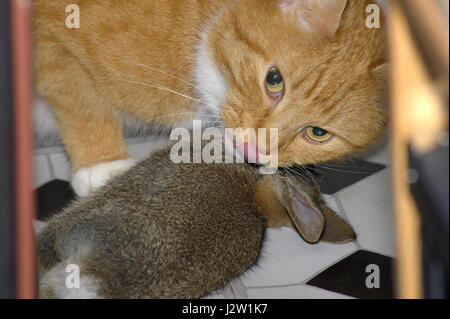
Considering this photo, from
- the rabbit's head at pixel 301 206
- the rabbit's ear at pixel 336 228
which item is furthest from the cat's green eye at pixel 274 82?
the rabbit's ear at pixel 336 228

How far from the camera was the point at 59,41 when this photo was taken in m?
1.83

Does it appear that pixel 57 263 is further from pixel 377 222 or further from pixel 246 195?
pixel 377 222

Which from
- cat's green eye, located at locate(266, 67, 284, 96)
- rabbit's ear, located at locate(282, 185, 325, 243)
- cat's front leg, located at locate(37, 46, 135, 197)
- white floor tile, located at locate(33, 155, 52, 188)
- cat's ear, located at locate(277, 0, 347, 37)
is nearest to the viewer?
cat's ear, located at locate(277, 0, 347, 37)

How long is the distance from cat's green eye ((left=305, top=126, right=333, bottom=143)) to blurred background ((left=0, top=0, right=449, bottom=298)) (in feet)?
3.18

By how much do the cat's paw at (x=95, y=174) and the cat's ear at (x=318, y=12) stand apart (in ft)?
2.37

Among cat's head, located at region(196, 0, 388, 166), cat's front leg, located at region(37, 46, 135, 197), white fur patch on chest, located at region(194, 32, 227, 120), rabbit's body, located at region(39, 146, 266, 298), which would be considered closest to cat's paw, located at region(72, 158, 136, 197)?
cat's front leg, located at region(37, 46, 135, 197)

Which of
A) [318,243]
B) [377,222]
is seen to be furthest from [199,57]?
[377,222]

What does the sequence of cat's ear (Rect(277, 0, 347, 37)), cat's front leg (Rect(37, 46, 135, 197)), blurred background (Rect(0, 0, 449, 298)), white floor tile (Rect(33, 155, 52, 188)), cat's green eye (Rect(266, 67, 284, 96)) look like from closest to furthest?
blurred background (Rect(0, 0, 449, 298)) < cat's ear (Rect(277, 0, 347, 37)) < cat's green eye (Rect(266, 67, 284, 96)) < cat's front leg (Rect(37, 46, 135, 197)) < white floor tile (Rect(33, 155, 52, 188))

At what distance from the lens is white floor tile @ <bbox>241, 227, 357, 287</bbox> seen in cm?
177

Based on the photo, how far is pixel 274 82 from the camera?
1647 mm

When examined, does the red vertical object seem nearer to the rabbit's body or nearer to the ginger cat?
the rabbit's body

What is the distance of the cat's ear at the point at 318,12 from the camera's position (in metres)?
1.54

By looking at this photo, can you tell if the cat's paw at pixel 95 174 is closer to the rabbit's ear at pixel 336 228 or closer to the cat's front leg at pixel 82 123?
the cat's front leg at pixel 82 123

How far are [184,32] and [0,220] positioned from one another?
113cm
